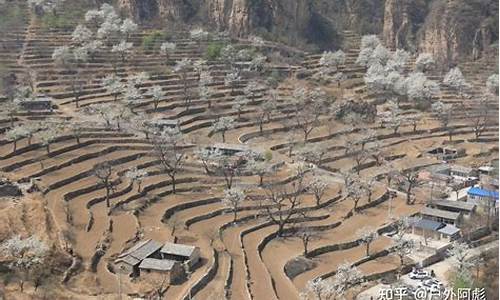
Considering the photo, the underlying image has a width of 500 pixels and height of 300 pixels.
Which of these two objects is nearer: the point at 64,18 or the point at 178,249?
the point at 178,249

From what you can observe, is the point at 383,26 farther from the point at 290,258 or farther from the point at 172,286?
the point at 172,286

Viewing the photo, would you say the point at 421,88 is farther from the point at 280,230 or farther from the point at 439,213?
the point at 280,230

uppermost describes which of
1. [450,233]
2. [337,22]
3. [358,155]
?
[337,22]

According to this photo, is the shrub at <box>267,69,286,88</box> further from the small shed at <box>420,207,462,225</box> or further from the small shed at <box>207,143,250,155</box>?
the small shed at <box>420,207,462,225</box>

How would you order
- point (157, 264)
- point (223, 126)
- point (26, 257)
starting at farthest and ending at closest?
point (223, 126), point (157, 264), point (26, 257)

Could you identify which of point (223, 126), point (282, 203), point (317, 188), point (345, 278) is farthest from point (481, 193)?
point (223, 126)

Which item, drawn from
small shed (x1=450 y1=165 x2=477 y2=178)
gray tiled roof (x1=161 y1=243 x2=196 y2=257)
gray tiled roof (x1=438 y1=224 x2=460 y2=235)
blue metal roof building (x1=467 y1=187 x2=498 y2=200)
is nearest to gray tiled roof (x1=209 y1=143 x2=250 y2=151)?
small shed (x1=450 y1=165 x2=477 y2=178)

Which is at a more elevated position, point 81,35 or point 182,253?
point 81,35
